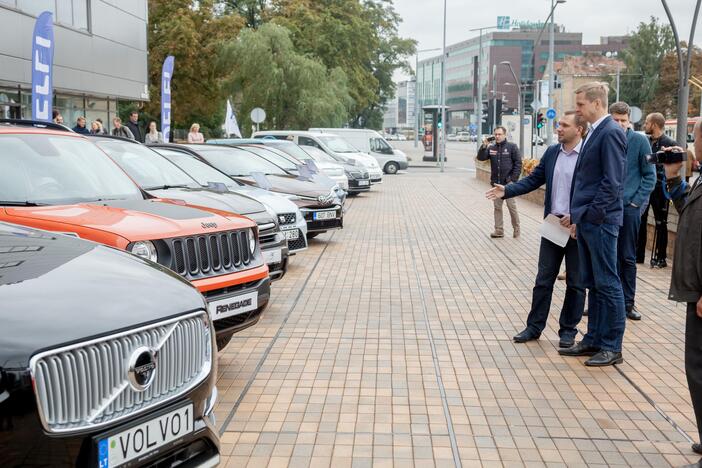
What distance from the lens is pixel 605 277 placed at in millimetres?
6117

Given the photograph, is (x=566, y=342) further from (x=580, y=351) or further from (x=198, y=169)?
(x=198, y=169)

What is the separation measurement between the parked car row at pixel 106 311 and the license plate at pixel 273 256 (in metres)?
1.47

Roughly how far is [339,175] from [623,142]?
14.9 m

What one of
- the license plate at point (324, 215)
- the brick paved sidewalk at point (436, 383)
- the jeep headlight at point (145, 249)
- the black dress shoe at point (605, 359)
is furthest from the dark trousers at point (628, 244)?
the license plate at point (324, 215)

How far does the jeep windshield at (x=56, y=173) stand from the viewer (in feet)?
18.5

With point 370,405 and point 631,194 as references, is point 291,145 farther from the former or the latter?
point 370,405

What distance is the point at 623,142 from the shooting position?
5.98m

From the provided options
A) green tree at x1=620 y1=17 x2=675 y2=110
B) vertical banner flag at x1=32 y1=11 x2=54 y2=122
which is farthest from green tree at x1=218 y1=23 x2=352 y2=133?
green tree at x1=620 y1=17 x2=675 y2=110

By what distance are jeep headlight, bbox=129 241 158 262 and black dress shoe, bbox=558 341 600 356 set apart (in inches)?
127

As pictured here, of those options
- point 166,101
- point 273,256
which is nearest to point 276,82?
point 166,101

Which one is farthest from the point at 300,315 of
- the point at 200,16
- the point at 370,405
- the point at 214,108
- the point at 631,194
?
the point at 214,108

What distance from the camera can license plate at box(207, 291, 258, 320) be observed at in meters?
5.52

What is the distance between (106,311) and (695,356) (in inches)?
115

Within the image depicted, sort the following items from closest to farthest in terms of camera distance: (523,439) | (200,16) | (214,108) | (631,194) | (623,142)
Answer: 1. (523,439)
2. (623,142)
3. (631,194)
4. (200,16)
5. (214,108)
